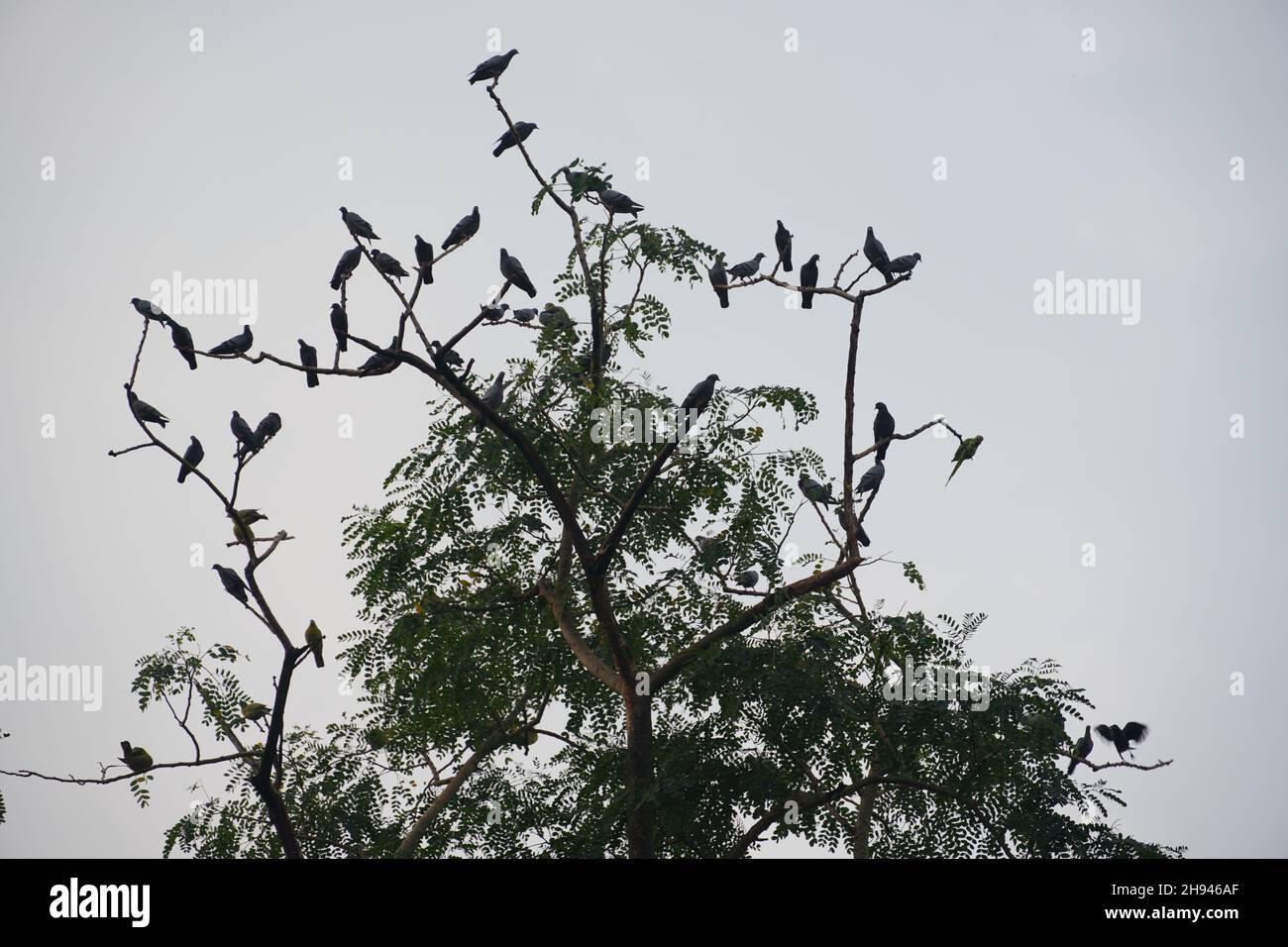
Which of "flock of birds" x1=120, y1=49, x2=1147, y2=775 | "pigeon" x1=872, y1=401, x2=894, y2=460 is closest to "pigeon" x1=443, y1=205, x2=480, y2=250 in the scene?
"flock of birds" x1=120, y1=49, x2=1147, y2=775

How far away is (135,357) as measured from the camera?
4.97m

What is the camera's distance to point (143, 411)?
5.50 meters

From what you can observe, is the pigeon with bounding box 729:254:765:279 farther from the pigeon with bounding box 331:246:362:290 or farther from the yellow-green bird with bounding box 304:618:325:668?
the yellow-green bird with bounding box 304:618:325:668

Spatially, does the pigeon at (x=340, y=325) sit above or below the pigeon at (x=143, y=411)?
above

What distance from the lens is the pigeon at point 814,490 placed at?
23.6 ft

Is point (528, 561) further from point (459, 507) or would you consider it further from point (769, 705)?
point (769, 705)

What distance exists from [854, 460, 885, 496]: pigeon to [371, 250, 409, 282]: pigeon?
275 centimetres

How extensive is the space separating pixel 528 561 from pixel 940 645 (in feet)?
9.69

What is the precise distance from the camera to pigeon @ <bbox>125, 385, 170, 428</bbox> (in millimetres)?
5141

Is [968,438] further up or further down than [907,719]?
further up

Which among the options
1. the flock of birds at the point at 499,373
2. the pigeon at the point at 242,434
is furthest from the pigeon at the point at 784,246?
the pigeon at the point at 242,434

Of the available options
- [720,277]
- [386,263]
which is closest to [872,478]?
[720,277]

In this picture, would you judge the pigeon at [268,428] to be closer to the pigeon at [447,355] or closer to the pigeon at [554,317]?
the pigeon at [447,355]
